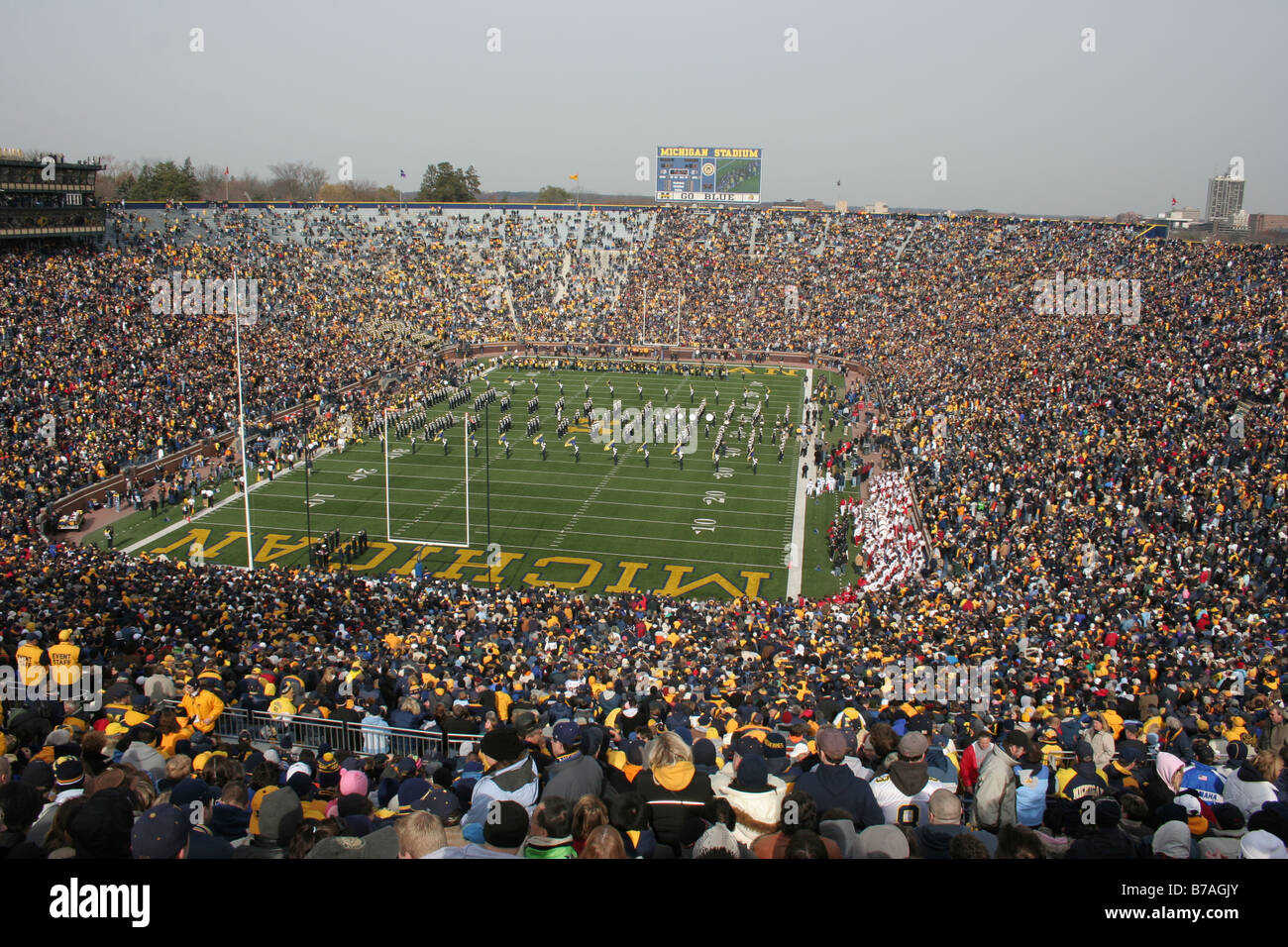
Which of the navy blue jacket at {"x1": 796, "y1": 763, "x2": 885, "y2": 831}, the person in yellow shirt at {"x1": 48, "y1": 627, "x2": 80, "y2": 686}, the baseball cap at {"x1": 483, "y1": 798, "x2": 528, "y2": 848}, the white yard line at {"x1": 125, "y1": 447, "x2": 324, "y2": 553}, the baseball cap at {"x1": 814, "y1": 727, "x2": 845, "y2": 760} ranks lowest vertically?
the white yard line at {"x1": 125, "y1": 447, "x2": 324, "y2": 553}

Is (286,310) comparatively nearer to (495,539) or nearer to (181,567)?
(495,539)

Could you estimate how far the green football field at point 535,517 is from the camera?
22.5 meters

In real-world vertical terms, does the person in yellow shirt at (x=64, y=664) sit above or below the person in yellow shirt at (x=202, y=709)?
below

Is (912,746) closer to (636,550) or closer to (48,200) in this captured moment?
(636,550)

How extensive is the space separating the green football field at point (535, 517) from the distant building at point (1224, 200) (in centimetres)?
7977

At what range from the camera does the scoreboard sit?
70.0m

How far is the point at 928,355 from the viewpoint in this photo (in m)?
42.1

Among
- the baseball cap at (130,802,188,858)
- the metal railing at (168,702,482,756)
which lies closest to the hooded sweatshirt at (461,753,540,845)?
the baseball cap at (130,802,188,858)

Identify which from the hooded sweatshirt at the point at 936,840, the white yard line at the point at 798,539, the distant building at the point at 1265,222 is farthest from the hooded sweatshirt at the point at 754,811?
the distant building at the point at 1265,222

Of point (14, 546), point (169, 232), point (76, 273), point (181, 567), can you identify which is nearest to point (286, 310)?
point (76, 273)

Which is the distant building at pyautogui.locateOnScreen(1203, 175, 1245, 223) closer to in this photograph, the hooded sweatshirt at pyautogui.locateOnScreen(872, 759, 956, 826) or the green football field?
the green football field

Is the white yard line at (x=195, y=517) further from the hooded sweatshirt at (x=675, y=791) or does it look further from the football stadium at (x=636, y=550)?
the hooded sweatshirt at (x=675, y=791)

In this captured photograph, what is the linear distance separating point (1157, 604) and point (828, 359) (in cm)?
3839

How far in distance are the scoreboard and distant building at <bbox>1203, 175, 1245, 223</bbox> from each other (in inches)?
1984
